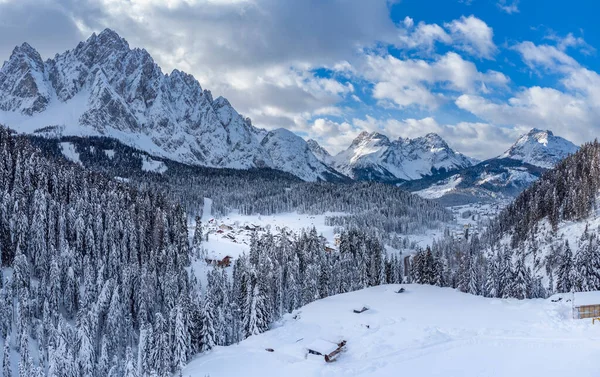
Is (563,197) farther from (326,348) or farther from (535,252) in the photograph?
(326,348)

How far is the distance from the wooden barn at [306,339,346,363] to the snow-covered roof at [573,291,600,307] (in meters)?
31.2

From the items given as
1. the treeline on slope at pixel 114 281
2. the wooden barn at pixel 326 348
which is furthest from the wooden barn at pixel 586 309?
the treeline on slope at pixel 114 281

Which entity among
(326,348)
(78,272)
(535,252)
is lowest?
(326,348)

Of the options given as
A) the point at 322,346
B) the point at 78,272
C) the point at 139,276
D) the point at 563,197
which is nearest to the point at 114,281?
the point at 139,276

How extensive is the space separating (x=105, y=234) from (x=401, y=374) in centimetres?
8215

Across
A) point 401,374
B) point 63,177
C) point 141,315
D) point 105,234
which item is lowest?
point 141,315

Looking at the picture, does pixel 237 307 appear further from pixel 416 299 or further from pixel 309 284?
pixel 416 299

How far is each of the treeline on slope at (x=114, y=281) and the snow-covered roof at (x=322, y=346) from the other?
53.8 feet

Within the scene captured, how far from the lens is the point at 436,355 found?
4253 cm

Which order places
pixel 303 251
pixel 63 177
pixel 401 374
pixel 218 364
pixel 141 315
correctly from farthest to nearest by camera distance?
pixel 303 251, pixel 63 177, pixel 141 315, pixel 218 364, pixel 401 374

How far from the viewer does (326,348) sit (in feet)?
150

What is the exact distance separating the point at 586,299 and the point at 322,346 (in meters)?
36.7

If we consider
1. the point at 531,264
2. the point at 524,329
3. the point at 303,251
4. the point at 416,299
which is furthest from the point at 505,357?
the point at 531,264

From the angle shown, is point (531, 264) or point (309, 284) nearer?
point (309, 284)
